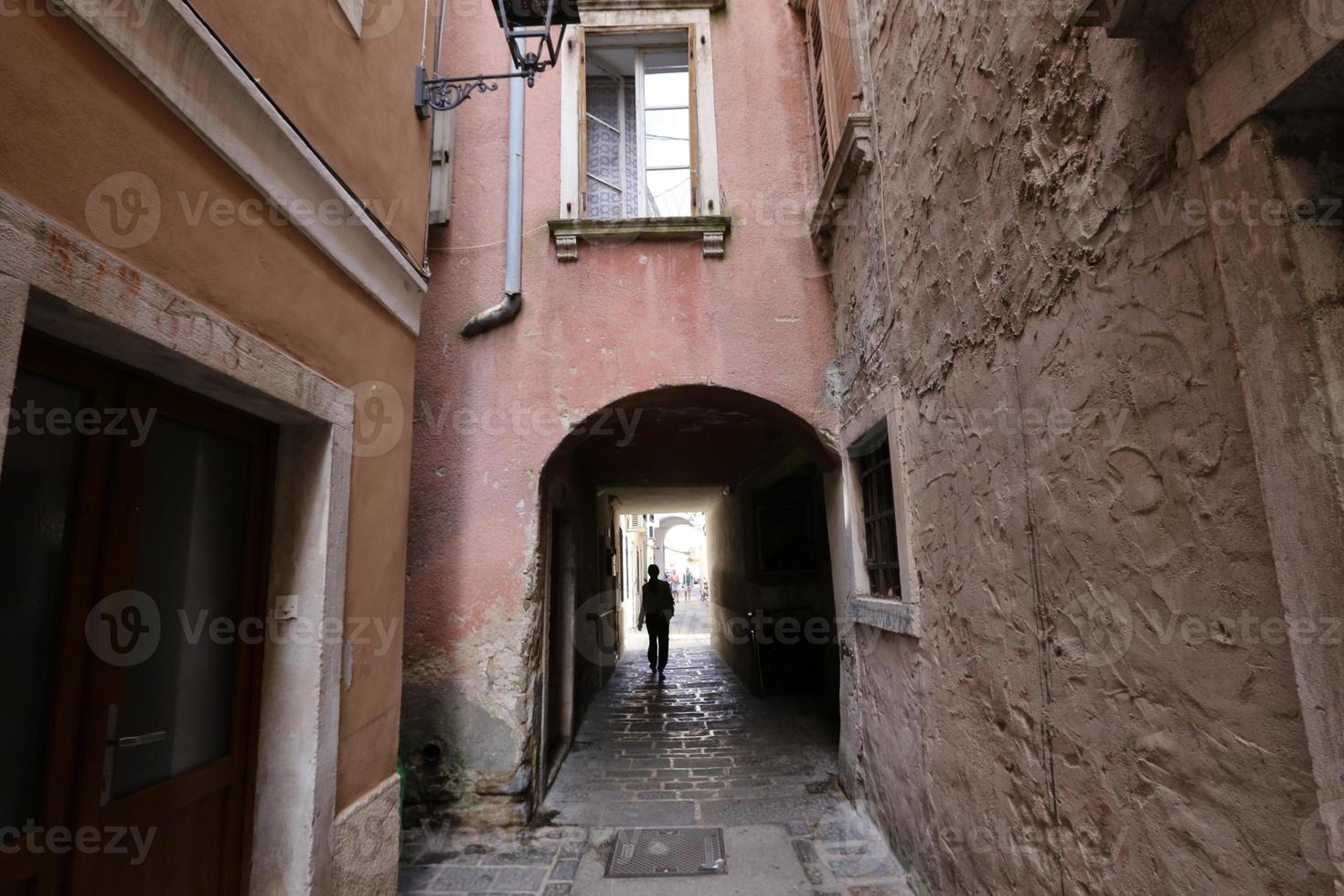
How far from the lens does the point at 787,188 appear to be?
512cm

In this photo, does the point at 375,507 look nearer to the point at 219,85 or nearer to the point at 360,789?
the point at 360,789

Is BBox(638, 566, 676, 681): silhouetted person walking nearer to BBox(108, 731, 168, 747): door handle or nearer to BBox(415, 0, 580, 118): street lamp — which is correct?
BBox(415, 0, 580, 118): street lamp

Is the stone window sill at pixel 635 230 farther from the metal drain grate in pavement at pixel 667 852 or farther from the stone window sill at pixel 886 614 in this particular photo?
the metal drain grate in pavement at pixel 667 852

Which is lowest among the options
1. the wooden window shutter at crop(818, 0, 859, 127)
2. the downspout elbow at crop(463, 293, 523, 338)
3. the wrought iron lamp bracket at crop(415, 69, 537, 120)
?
the downspout elbow at crop(463, 293, 523, 338)

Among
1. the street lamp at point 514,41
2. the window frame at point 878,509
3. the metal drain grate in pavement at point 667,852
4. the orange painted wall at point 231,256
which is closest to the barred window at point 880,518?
the window frame at point 878,509

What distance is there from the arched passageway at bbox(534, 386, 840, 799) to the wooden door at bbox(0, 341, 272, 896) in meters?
2.26

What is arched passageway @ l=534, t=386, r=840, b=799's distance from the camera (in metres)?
5.12

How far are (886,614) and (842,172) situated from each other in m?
2.66

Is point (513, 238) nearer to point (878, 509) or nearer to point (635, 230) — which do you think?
point (635, 230)

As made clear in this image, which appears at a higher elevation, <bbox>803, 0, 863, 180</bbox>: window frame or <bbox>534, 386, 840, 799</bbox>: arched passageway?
<bbox>803, 0, 863, 180</bbox>: window frame

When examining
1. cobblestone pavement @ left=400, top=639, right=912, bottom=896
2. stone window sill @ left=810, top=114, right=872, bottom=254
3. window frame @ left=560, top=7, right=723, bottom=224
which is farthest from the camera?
window frame @ left=560, top=7, right=723, bottom=224

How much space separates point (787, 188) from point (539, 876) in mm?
4719

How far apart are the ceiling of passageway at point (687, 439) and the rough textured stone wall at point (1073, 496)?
1.63 m

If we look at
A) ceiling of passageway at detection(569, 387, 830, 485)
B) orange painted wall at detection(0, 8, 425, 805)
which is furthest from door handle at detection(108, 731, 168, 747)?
ceiling of passageway at detection(569, 387, 830, 485)
